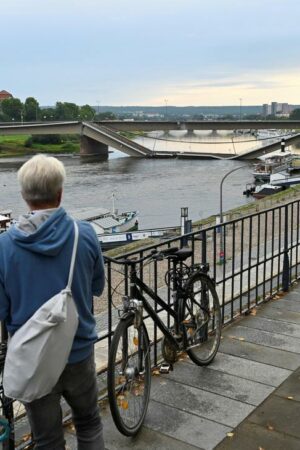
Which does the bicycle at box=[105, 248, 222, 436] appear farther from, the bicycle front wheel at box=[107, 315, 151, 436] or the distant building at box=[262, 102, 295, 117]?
the distant building at box=[262, 102, 295, 117]

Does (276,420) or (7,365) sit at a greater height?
(7,365)

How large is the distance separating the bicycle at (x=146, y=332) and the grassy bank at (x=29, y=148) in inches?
3809

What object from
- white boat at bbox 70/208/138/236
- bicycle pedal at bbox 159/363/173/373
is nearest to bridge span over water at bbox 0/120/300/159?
white boat at bbox 70/208/138/236

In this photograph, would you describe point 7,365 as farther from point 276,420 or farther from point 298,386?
point 298,386

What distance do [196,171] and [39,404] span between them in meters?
68.6

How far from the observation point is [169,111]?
546ft

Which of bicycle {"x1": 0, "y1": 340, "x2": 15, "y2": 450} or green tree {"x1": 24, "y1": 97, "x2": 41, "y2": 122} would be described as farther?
green tree {"x1": 24, "y1": 97, "x2": 41, "y2": 122}

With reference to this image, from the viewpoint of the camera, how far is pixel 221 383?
14.3 feet

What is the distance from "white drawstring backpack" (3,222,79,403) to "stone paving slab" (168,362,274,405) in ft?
7.05

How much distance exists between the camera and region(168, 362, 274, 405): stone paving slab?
4.15 m

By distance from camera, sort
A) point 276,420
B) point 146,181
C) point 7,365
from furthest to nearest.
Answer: point 146,181, point 276,420, point 7,365

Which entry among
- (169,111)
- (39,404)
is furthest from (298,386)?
(169,111)

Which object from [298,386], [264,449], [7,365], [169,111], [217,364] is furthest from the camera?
[169,111]

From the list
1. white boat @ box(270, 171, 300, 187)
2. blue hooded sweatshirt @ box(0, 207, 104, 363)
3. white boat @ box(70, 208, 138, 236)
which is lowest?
white boat @ box(70, 208, 138, 236)
